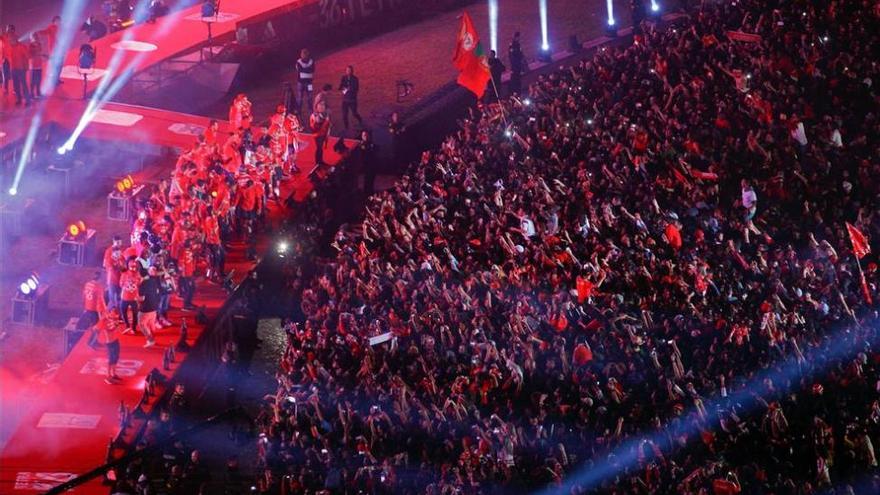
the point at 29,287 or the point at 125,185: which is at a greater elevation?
the point at 125,185

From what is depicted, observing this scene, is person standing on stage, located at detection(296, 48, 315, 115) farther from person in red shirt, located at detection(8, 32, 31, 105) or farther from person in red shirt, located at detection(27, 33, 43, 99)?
person in red shirt, located at detection(8, 32, 31, 105)

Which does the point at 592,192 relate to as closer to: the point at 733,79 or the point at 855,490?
the point at 733,79

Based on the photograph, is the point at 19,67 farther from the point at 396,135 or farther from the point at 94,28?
the point at 396,135

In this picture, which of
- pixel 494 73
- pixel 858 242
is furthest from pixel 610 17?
pixel 858 242

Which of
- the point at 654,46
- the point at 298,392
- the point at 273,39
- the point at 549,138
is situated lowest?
the point at 298,392

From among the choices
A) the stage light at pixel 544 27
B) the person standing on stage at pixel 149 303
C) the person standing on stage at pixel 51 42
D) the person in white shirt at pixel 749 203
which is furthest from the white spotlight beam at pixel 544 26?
the person standing on stage at pixel 149 303

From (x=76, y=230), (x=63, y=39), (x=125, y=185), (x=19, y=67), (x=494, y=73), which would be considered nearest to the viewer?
(x=76, y=230)

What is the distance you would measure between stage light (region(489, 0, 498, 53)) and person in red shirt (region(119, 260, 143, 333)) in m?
17.8

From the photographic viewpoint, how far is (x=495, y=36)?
1539 inches

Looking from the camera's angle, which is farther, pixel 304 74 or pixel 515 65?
pixel 515 65

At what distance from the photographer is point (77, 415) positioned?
2064cm

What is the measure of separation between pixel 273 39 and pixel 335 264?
13812 millimetres

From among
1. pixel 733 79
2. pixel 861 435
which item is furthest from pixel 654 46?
pixel 861 435

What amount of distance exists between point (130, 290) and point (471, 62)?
10668mm
